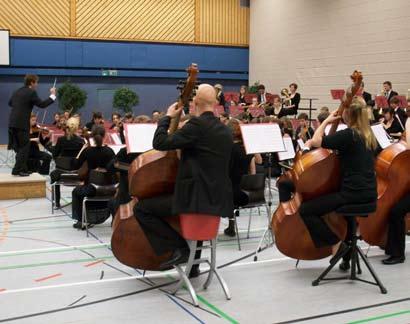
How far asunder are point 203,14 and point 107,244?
49.5 feet

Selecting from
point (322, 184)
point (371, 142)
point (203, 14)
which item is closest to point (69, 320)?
point (322, 184)

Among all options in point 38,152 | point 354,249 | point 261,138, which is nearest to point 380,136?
point 261,138

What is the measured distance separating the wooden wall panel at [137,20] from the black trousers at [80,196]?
1255 cm

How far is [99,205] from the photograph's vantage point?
7.16m

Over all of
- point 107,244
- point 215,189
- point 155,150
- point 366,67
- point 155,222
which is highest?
point 366,67

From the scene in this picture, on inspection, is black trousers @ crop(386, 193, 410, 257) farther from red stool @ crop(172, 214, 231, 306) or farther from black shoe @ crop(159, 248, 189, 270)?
black shoe @ crop(159, 248, 189, 270)

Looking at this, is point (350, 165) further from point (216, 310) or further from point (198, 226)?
point (216, 310)

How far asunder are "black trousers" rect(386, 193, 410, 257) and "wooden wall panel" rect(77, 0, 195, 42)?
15.0m

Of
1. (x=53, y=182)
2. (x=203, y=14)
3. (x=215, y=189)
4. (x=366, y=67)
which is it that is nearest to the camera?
(x=215, y=189)

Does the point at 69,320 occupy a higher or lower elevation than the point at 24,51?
lower

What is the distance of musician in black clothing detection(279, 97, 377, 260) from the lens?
460cm

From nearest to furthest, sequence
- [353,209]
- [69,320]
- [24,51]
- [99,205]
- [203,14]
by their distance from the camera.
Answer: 1. [69,320]
2. [353,209]
3. [99,205]
4. [24,51]
5. [203,14]

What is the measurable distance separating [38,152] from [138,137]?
6730 millimetres

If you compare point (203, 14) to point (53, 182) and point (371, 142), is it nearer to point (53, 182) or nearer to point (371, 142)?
point (53, 182)
